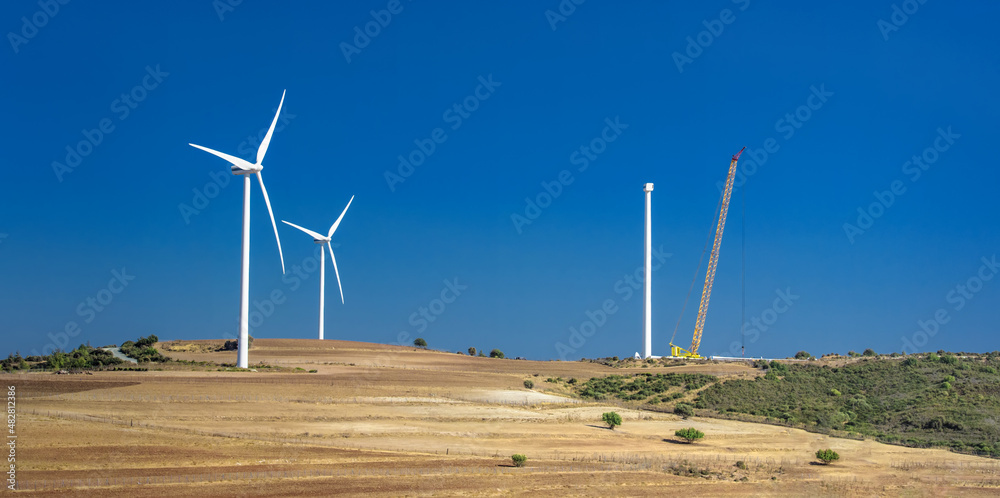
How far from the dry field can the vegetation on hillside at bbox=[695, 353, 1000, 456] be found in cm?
897

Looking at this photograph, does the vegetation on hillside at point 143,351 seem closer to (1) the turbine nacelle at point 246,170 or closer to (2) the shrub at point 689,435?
(1) the turbine nacelle at point 246,170

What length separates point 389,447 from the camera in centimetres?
4672

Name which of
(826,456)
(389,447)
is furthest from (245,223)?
(826,456)

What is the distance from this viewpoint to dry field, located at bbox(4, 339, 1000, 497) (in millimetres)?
37656

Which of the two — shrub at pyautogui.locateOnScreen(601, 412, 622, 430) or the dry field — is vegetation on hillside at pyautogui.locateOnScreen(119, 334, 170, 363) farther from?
shrub at pyautogui.locateOnScreen(601, 412, 622, 430)

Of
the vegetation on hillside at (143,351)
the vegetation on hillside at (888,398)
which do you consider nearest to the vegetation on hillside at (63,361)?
the vegetation on hillside at (143,351)

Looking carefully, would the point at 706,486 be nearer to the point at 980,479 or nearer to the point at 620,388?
the point at 980,479

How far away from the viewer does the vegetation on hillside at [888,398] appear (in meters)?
66.4

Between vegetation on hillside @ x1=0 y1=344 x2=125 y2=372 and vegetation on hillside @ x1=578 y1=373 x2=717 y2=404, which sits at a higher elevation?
vegetation on hillside @ x1=0 y1=344 x2=125 y2=372

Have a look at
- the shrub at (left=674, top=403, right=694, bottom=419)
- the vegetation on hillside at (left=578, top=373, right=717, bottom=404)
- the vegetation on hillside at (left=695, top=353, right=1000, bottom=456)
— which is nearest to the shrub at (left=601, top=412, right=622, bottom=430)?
the shrub at (left=674, top=403, right=694, bottom=419)

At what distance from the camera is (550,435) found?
54406mm

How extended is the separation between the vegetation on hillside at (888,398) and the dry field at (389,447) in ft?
29.4

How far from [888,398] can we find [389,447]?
55082mm

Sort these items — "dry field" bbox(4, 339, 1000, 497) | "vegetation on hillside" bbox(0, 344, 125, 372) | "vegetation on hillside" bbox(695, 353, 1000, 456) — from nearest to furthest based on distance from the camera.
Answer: "dry field" bbox(4, 339, 1000, 497), "vegetation on hillside" bbox(695, 353, 1000, 456), "vegetation on hillside" bbox(0, 344, 125, 372)
